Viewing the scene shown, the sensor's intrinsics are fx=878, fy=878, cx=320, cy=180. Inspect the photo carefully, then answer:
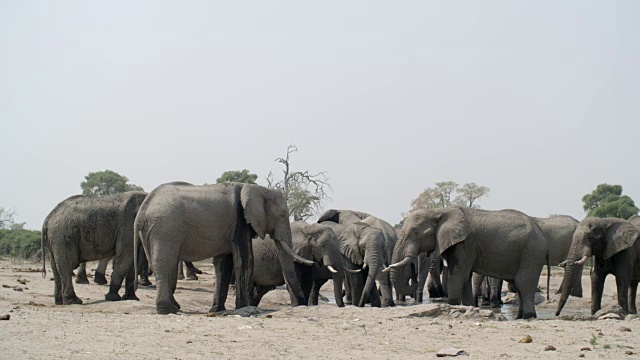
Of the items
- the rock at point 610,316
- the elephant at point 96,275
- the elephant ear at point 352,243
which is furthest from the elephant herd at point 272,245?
the elephant at point 96,275

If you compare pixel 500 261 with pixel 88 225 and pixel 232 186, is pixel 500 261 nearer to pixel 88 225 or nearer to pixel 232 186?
pixel 232 186

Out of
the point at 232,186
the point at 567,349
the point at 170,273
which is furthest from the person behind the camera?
the point at 232,186

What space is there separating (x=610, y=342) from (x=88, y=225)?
1026 centimetres

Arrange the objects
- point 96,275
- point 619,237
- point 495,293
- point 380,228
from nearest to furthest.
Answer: point 619,237 → point 96,275 → point 380,228 → point 495,293

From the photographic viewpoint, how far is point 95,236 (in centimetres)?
1745

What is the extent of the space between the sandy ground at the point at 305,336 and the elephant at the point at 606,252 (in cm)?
330

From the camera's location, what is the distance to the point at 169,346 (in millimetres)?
10320

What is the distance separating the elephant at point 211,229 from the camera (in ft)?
49.2

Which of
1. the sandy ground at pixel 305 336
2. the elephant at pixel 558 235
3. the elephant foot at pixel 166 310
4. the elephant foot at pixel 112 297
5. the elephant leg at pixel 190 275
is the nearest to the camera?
the sandy ground at pixel 305 336

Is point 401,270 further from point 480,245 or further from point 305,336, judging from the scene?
point 305,336

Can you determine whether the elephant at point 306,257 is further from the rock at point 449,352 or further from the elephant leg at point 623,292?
the rock at point 449,352

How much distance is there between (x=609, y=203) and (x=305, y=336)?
4796cm

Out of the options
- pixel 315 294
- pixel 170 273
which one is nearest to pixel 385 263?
pixel 315 294

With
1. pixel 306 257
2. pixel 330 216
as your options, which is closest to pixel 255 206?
pixel 306 257
